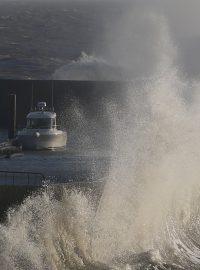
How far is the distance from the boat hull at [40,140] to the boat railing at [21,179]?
34.6 feet

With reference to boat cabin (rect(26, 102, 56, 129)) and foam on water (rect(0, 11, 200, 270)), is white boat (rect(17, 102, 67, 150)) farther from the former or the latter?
foam on water (rect(0, 11, 200, 270))

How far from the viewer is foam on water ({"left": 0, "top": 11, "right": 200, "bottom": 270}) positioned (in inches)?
718

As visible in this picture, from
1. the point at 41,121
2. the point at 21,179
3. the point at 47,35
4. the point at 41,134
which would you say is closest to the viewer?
the point at 21,179

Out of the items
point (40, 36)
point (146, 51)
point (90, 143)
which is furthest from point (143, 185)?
point (40, 36)

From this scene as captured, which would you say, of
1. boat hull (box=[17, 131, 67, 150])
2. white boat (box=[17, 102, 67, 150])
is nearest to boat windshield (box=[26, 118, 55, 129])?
white boat (box=[17, 102, 67, 150])

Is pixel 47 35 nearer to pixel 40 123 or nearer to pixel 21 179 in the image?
pixel 40 123

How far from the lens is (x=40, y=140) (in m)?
36.8

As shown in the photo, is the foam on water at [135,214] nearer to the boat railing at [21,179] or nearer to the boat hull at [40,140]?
the boat railing at [21,179]

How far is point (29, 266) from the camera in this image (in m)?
17.1

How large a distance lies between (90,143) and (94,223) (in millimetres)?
18342

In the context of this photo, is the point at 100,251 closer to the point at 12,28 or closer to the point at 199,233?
the point at 199,233

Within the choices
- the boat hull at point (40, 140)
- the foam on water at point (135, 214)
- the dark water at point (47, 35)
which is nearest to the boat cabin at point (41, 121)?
the boat hull at point (40, 140)

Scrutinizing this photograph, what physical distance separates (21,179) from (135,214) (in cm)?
358

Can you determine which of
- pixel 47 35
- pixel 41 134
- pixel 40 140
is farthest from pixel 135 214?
pixel 47 35
